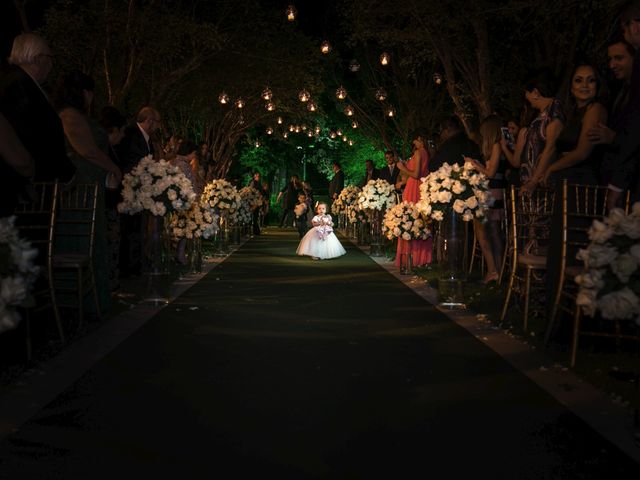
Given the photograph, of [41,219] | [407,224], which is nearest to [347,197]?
[407,224]

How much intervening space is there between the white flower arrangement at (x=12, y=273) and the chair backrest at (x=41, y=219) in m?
2.53

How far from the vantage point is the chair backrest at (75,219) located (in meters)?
8.88

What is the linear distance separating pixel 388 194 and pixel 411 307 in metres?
10.2

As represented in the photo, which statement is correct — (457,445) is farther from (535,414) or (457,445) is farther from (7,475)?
(7,475)

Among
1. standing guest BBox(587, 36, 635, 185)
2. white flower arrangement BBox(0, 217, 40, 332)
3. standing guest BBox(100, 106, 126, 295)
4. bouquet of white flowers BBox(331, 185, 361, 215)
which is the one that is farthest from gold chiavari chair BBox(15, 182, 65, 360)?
bouquet of white flowers BBox(331, 185, 361, 215)

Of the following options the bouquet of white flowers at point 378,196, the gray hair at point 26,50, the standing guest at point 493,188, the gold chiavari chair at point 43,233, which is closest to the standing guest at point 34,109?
the gray hair at point 26,50

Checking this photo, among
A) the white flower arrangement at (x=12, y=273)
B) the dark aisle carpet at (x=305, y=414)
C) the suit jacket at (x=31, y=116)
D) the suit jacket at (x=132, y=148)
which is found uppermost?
the suit jacket at (x=132, y=148)

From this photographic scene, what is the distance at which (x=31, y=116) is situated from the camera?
275 inches

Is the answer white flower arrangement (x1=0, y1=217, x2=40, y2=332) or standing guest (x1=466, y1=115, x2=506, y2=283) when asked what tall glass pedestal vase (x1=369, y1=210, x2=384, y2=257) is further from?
white flower arrangement (x1=0, y1=217, x2=40, y2=332)

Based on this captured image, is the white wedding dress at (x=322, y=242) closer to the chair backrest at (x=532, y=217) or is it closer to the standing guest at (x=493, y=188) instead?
the standing guest at (x=493, y=188)

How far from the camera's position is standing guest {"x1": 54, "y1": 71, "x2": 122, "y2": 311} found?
8992 mm

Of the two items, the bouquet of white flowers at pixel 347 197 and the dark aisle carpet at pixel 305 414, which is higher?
the bouquet of white flowers at pixel 347 197

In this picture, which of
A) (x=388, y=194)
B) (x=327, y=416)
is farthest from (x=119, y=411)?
(x=388, y=194)

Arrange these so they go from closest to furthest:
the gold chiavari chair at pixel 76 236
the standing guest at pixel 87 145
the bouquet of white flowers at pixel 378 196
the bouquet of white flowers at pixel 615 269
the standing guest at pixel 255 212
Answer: the bouquet of white flowers at pixel 615 269 → the gold chiavari chair at pixel 76 236 → the standing guest at pixel 87 145 → the bouquet of white flowers at pixel 378 196 → the standing guest at pixel 255 212
